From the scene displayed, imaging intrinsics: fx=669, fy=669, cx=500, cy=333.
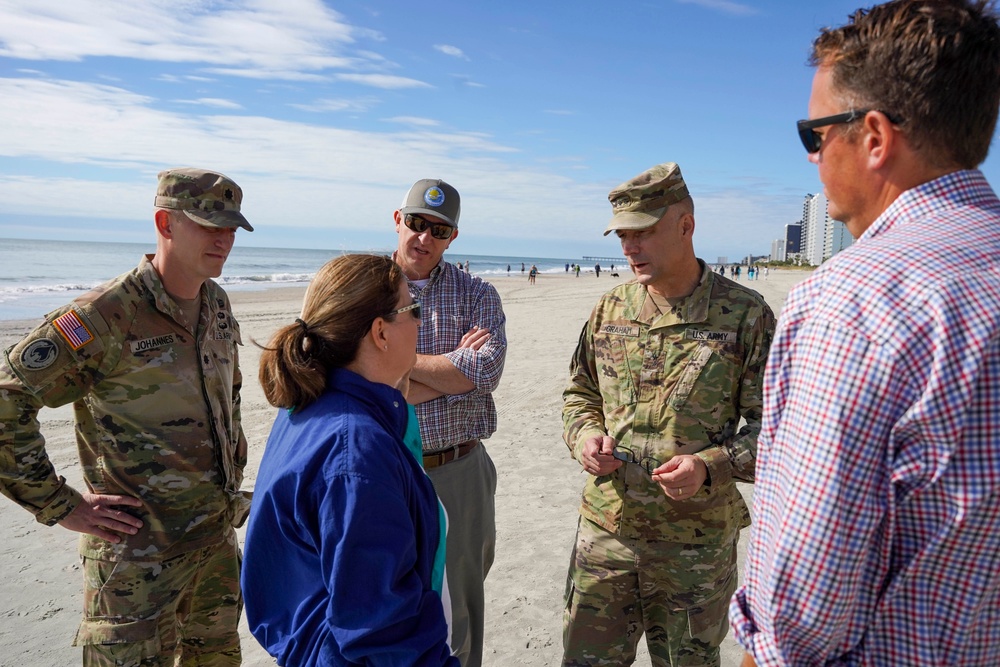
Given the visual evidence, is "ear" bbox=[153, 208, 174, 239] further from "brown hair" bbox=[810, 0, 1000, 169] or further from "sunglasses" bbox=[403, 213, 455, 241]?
"brown hair" bbox=[810, 0, 1000, 169]

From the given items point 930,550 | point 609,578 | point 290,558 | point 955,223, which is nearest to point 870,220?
point 955,223

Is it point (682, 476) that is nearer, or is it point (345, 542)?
point (345, 542)

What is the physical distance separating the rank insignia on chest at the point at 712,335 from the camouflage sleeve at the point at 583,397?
1.77 ft

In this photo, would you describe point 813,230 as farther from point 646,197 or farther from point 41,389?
point 41,389

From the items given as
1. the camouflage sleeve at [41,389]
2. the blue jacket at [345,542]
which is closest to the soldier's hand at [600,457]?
the blue jacket at [345,542]

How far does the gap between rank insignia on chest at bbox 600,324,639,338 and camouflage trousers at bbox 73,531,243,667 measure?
6.71ft

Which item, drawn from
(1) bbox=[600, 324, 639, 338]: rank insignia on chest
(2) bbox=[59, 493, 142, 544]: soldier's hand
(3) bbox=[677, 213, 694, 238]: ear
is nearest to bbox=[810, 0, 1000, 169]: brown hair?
(3) bbox=[677, 213, 694, 238]: ear

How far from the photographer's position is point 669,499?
9.58 feet

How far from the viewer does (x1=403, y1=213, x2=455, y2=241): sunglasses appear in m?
3.48

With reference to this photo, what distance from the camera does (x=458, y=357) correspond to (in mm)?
3309

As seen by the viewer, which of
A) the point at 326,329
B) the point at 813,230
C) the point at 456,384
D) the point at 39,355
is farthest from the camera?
the point at 813,230

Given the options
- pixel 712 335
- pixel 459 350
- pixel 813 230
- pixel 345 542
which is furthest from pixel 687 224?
pixel 813 230

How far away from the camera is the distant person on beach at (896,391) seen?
1114mm

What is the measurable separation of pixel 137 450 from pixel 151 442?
0.06 meters
